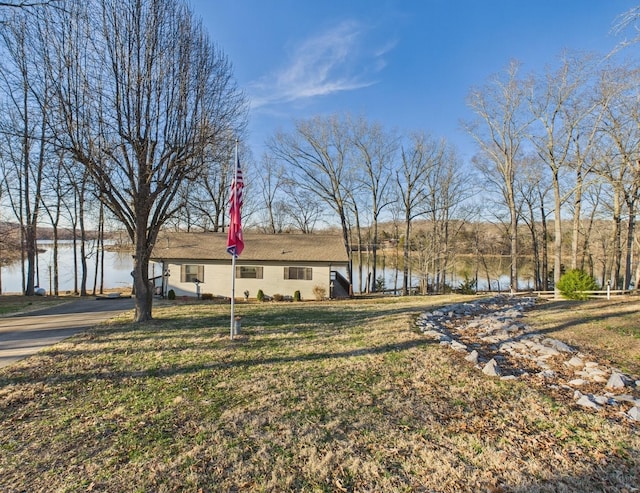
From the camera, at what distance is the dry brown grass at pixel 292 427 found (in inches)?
101

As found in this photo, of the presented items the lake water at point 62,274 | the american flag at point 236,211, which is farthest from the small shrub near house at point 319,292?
the lake water at point 62,274

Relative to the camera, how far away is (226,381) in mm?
4551

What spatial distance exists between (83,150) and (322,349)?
686 centimetres

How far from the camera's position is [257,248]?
1883 cm

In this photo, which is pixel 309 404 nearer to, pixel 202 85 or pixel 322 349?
pixel 322 349

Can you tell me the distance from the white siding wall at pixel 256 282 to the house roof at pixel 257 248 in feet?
1.41

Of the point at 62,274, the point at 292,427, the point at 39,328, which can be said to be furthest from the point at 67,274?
the point at 292,427

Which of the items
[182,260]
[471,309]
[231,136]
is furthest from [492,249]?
[231,136]

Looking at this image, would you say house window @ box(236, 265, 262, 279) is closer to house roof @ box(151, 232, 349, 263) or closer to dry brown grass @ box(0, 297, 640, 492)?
house roof @ box(151, 232, 349, 263)

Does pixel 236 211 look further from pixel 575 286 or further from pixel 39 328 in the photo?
pixel 575 286

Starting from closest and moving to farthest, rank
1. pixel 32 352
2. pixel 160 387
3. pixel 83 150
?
pixel 160 387
pixel 32 352
pixel 83 150

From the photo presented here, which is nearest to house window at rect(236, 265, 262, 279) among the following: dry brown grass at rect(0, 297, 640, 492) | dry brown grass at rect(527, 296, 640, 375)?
dry brown grass at rect(0, 297, 640, 492)

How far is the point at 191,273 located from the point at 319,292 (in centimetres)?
674

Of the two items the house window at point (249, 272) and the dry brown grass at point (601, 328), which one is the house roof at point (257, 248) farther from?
the dry brown grass at point (601, 328)
